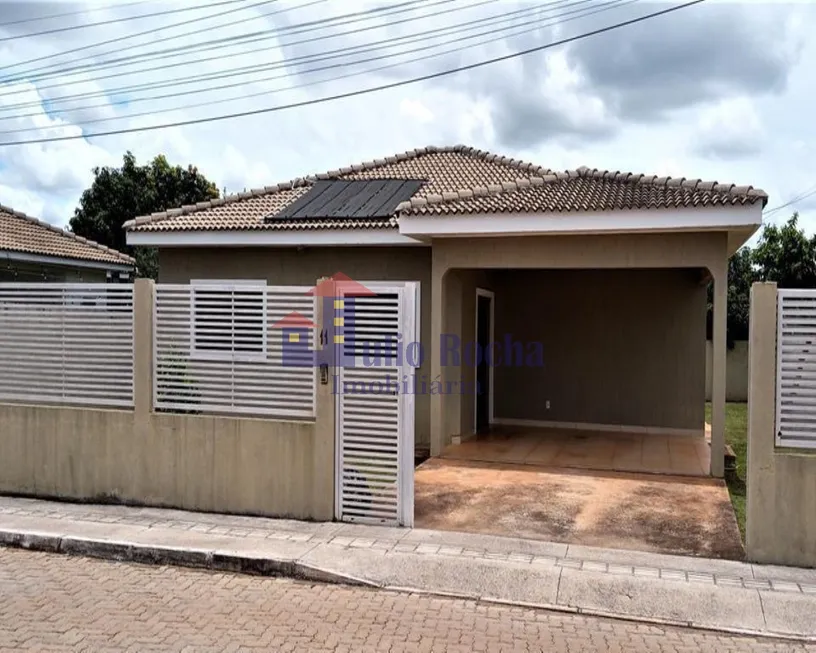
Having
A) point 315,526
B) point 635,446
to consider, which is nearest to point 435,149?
Result: point 635,446

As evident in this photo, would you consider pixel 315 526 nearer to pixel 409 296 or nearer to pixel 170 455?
pixel 170 455

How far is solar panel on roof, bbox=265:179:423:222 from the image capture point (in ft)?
38.1

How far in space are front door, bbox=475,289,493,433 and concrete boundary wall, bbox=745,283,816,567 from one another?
6.60 m

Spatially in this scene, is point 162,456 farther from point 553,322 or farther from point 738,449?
point 738,449

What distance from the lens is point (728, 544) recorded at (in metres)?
6.26

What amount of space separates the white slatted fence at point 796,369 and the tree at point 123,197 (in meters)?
27.7

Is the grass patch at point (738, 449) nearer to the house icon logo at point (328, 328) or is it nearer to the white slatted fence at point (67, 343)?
the house icon logo at point (328, 328)

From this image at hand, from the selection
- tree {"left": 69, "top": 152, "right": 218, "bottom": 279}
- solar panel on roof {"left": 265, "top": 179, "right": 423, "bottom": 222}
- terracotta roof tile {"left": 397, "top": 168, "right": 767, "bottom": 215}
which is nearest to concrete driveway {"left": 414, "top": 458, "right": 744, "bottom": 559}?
terracotta roof tile {"left": 397, "top": 168, "right": 767, "bottom": 215}

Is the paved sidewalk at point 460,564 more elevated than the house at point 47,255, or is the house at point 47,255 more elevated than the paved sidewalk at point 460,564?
the house at point 47,255

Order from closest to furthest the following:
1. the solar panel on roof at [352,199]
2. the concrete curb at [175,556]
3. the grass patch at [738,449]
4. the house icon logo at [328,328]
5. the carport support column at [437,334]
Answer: the concrete curb at [175,556], the house icon logo at [328,328], the grass patch at [738,449], the carport support column at [437,334], the solar panel on roof at [352,199]

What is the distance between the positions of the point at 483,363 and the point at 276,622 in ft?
28.1

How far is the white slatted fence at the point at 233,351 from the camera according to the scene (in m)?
6.81

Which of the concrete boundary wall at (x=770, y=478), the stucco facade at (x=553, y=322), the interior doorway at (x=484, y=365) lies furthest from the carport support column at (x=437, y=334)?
the concrete boundary wall at (x=770, y=478)

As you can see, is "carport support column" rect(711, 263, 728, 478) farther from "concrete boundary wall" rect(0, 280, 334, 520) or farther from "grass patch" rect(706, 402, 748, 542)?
"concrete boundary wall" rect(0, 280, 334, 520)
